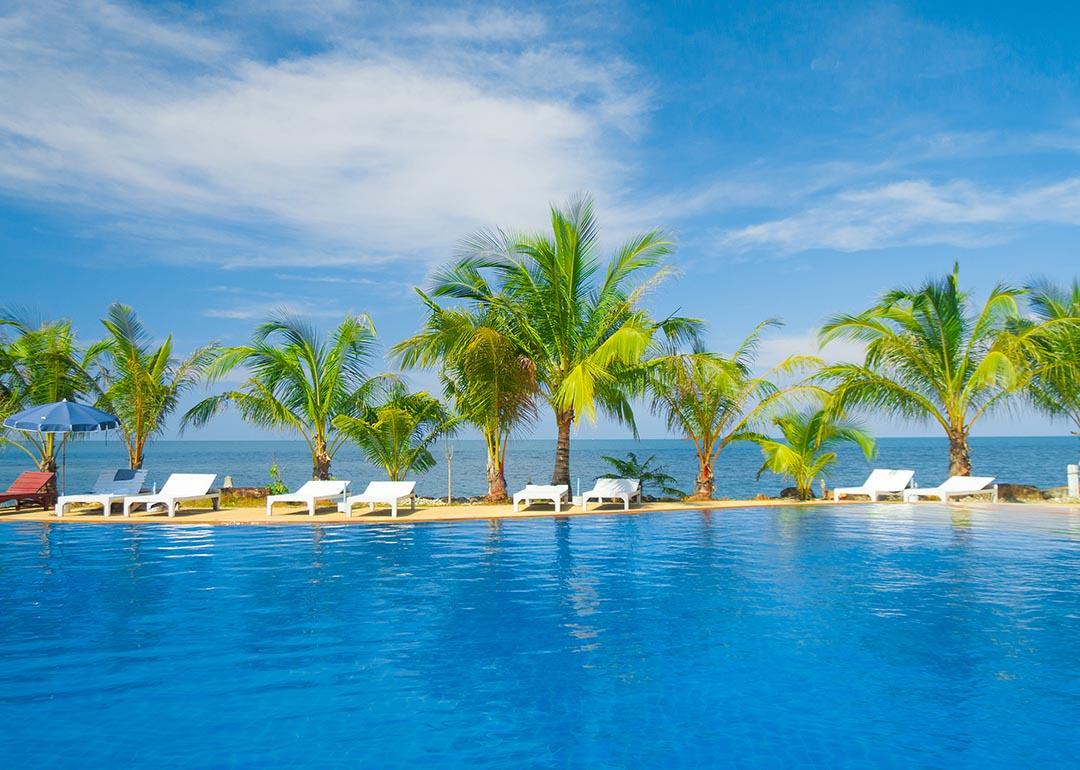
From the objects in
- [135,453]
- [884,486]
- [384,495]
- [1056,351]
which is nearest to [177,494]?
[384,495]

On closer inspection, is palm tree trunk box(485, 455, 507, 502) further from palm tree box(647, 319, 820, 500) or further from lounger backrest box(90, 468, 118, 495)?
lounger backrest box(90, 468, 118, 495)

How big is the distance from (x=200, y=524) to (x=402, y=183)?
11.3 meters

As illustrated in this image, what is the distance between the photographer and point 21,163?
21.5 meters

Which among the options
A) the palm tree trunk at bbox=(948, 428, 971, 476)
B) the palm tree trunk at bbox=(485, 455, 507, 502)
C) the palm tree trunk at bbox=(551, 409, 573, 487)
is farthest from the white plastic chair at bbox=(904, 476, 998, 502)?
the palm tree trunk at bbox=(485, 455, 507, 502)

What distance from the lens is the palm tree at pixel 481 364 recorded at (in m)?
15.7

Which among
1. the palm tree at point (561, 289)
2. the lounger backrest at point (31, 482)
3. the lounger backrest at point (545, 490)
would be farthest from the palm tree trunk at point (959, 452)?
the lounger backrest at point (31, 482)

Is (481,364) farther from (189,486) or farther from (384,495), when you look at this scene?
(189,486)

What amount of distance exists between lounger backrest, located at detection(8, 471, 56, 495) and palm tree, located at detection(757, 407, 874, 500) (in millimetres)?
16144

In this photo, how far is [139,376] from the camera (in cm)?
1805

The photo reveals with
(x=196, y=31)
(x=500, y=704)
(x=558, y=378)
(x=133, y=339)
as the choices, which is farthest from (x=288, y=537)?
(x=196, y=31)

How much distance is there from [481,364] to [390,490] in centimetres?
332

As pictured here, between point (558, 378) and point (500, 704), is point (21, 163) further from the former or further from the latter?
point (500, 704)

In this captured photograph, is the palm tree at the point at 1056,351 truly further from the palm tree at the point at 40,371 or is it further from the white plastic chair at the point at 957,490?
the palm tree at the point at 40,371

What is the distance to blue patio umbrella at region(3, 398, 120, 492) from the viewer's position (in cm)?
1441
